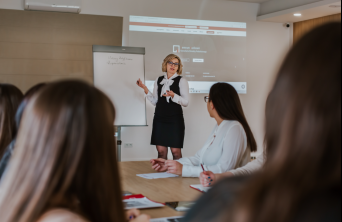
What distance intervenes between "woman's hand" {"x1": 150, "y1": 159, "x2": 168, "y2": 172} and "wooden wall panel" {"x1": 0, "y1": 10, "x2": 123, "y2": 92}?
3010 millimetres

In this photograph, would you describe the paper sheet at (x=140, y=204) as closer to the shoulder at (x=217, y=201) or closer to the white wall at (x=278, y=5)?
the shoulder at (x=217, y=201)

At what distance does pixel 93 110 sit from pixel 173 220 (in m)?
0.85

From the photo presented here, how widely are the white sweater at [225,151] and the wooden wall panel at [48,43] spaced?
3.15 m

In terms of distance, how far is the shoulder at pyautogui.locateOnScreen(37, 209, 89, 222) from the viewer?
740 mm

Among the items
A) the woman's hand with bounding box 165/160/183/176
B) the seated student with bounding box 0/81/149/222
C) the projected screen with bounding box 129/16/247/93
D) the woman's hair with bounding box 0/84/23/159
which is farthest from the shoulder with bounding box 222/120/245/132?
the projected screen with bounding box 129/16/247/93

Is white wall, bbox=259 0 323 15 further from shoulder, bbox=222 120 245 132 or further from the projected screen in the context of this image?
shoulder, bbox=222 120 245 132

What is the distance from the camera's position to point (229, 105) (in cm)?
248

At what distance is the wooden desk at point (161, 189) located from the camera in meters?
1.60

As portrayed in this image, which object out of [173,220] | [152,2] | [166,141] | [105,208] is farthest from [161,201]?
[152,2]

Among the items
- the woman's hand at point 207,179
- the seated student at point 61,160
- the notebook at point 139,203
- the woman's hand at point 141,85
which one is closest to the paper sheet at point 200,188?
the woman's hand at point 207,179

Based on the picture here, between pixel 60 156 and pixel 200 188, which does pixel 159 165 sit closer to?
pixel 200 188

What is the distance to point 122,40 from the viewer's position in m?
5.60

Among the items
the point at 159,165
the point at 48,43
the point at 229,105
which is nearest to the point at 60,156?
the point at 159,165

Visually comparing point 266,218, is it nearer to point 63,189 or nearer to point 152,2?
point 63,189
